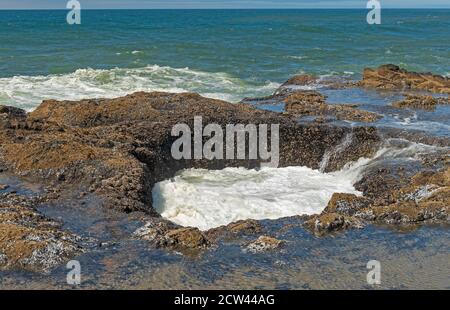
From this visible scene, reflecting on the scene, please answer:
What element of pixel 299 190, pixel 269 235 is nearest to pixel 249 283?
pixel 269 235

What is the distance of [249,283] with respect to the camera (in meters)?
7.11

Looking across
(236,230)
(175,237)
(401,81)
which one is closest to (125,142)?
(236,230)

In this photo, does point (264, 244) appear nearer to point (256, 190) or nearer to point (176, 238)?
point (176, 238)

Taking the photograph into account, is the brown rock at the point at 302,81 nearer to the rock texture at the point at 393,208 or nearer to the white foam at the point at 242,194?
the white foam at the point at 242,194

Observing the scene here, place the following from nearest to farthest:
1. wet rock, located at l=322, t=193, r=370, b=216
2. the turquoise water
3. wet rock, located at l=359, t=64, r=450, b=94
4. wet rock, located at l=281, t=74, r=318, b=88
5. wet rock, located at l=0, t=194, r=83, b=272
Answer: wet rock, located at l=0, t=194, r=83, b=272 < wet rock, located at l=322, t=193, r=370, b=216 < wet rock, located at l=359, t=64, r=450, b=94 < wet rock, located at l=281, t=74, r=318, b=88 < the turquoise water

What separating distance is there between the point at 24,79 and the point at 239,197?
23.7m

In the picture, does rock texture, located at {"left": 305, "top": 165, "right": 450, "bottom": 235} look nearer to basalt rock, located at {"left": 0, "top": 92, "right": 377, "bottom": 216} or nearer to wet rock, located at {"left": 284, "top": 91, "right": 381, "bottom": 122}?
basalt rock, located at {"left": 0, "top": 92, "right": 377, "bottom": 216}

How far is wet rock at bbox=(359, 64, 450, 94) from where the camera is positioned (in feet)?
69.8

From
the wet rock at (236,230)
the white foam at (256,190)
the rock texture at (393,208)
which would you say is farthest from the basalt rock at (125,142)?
the rock texture at (393,208)

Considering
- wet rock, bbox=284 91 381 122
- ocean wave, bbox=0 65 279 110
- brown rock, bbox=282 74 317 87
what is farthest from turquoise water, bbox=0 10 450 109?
wet rock, bbox=284 91 381 122

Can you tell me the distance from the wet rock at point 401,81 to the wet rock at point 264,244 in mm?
14520

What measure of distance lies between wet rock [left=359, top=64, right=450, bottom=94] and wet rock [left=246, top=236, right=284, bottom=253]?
1452 centimetres

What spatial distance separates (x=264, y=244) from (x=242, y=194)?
4.02 meters
